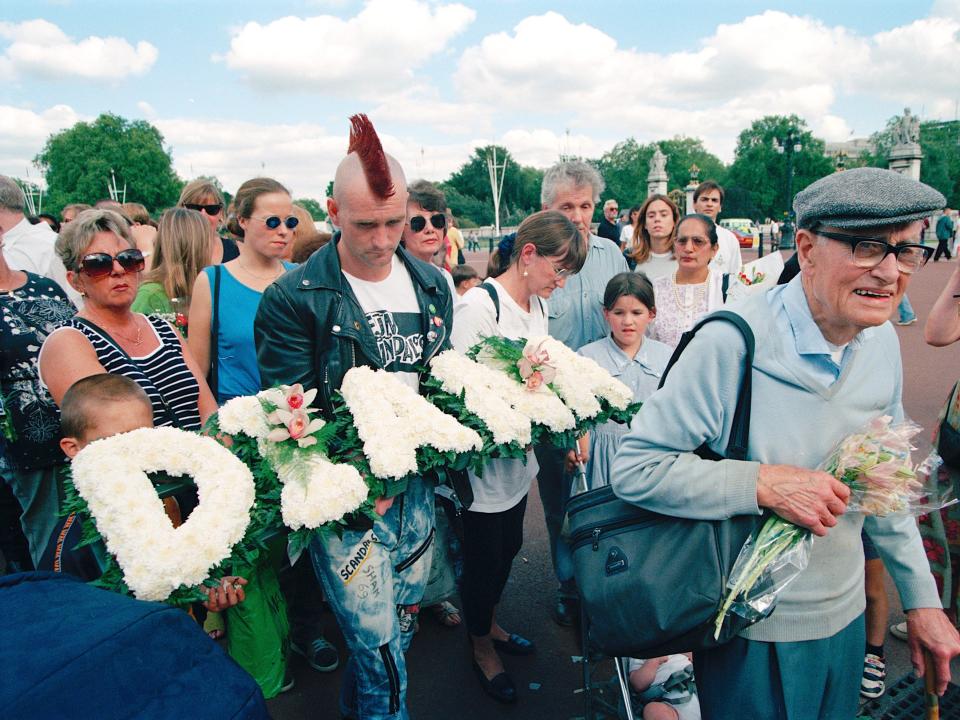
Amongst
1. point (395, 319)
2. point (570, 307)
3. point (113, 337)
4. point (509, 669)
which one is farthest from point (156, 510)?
point (570, 307)

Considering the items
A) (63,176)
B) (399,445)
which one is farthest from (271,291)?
(63,176)

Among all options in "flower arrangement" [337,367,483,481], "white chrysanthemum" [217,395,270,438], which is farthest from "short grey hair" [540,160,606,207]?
"white chrysanthemum" [217,395,270,438]

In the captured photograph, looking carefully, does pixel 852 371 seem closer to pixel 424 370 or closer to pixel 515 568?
pixel 424 370

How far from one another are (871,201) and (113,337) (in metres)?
3.12

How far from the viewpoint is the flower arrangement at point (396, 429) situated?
89.7 inches

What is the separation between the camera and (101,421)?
2.38 meters

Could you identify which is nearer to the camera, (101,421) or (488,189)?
(101,421)

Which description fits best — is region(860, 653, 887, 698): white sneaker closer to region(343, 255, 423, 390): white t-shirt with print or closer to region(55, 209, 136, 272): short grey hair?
region(343, 255, 423, 390): white t-shirt with print

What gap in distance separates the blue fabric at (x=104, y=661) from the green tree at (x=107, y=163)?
7881 cm

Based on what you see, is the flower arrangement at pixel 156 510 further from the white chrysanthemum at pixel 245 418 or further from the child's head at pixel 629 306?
the child's head at pixel 629 306

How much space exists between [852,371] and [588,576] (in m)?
1.01

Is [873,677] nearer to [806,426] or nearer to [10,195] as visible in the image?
[806,426]

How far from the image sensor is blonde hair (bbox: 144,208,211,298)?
461 centimetres

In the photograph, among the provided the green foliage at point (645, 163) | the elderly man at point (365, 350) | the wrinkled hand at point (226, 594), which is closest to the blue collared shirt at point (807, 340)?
the elderly man at point (365, 350)
